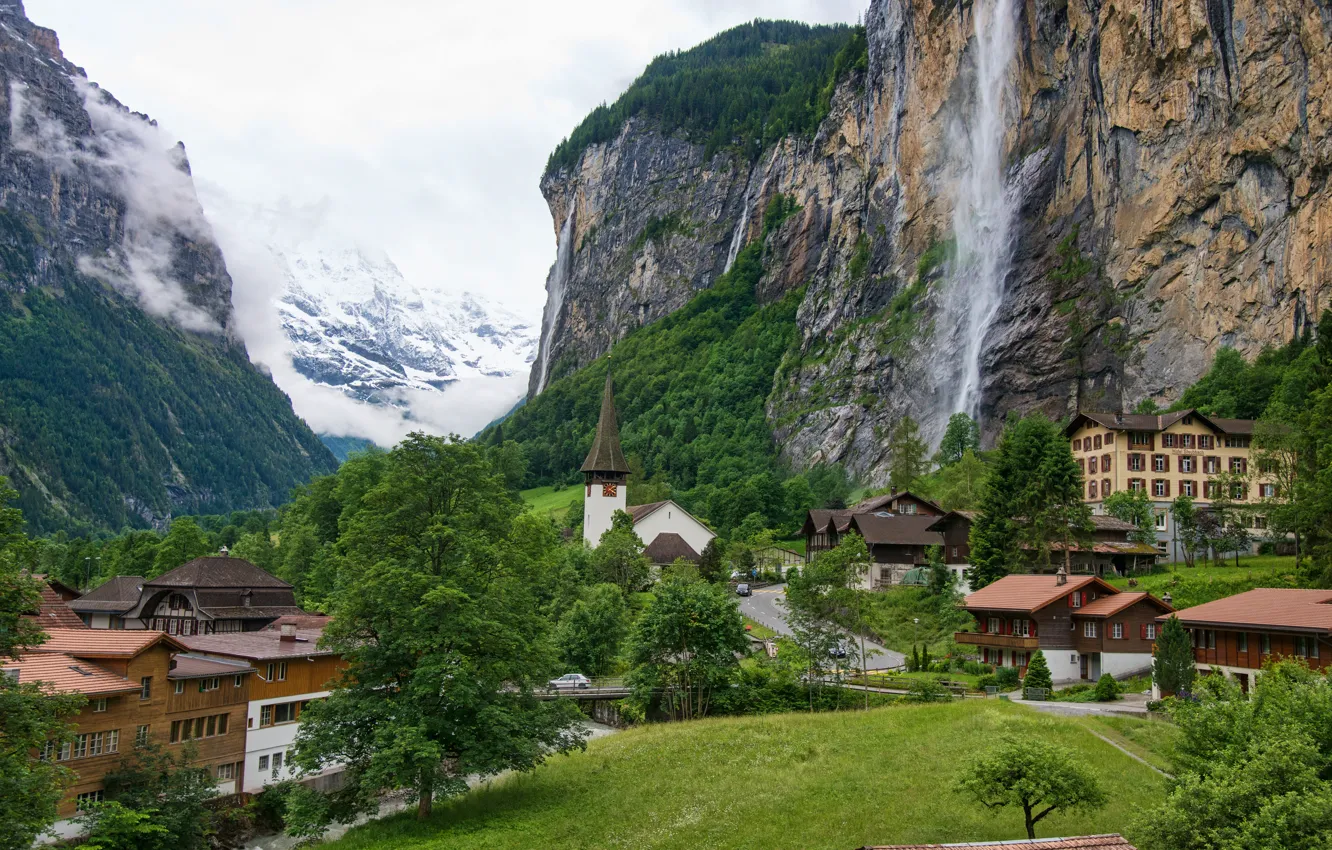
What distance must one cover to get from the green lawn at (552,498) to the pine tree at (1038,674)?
98.7 m

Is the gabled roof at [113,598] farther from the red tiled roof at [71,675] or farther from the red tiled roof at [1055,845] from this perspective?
the red tiled roof at [1055,845]

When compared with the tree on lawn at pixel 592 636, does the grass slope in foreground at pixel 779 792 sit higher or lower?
lower

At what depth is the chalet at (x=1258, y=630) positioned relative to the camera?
38312 mm

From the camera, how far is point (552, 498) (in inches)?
6649

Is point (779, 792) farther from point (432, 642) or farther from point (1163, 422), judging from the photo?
point (1163, 422)

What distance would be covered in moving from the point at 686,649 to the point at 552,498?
122m

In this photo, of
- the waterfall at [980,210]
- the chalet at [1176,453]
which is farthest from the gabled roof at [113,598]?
the waterfall at [980,210]

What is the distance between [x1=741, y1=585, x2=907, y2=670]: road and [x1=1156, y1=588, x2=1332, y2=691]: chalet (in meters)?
16.4

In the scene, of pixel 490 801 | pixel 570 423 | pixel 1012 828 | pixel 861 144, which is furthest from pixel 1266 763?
pixel 570 423

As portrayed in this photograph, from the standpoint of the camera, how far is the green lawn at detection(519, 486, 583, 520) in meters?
151

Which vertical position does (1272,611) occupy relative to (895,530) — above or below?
below

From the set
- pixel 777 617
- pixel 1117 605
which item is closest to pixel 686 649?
pixel 1117 605

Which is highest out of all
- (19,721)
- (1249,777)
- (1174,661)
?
(1174,661)

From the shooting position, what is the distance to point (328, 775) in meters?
46.8
